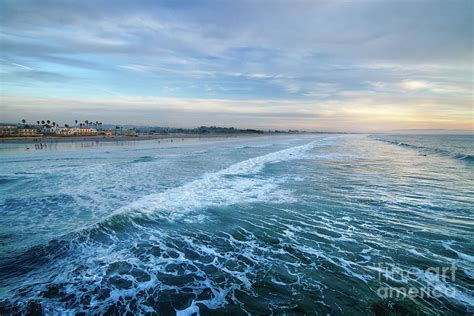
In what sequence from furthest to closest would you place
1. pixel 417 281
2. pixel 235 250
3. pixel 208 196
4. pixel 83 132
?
1. pixel 83 132
2. pixel 208 196
3. pixel 235 250
4. pixel 417 281

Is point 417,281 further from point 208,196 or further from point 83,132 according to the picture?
point 83,132

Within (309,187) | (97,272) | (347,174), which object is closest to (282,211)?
(309,187)

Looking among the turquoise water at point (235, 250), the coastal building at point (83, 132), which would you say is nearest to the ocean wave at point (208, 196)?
the turquoise water at point (235, 250)

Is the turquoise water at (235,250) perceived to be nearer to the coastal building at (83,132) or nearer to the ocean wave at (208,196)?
the ocean wave at (208,196)

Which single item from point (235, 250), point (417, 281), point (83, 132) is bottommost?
point (235, 250)

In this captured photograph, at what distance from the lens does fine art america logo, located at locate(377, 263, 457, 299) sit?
205 inches

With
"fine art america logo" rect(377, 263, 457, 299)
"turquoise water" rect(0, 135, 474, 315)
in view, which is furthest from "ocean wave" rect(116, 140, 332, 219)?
"fine art america logo" rect(377, 263, 457, 299)

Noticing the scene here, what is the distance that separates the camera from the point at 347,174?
19141mm

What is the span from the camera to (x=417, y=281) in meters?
5.62

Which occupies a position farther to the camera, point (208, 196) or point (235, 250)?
point (208, 196)

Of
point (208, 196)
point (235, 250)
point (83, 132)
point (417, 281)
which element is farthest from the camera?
point (83, 132)

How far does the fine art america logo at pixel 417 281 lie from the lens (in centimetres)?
521

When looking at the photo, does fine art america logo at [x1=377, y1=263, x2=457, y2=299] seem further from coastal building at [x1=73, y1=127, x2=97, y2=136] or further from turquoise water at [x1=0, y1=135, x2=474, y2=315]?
coastal building at [x1=73, y1=127, x2=97, y2=136]

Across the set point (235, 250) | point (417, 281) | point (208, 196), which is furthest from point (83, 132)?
point (417, 281)
